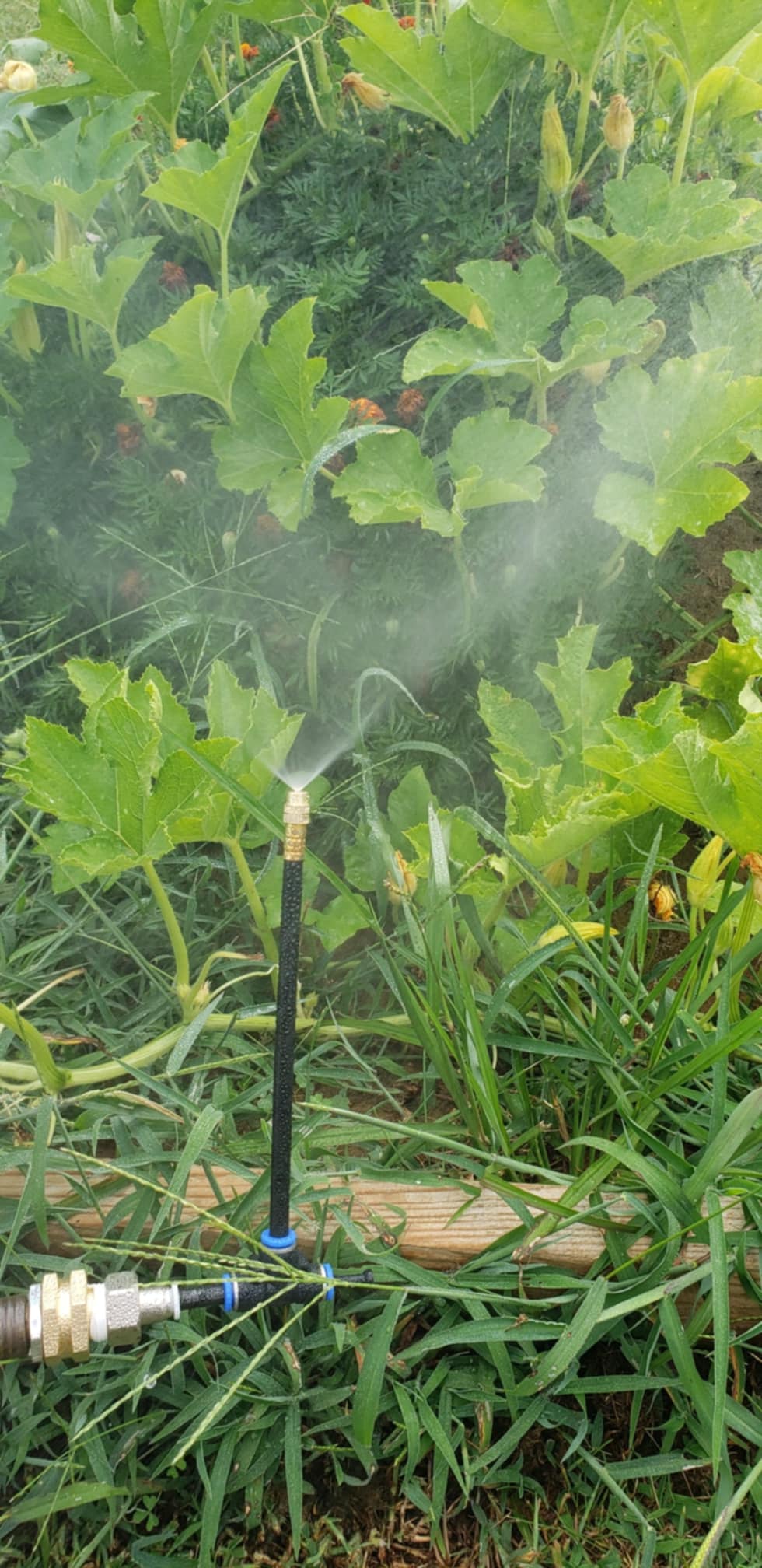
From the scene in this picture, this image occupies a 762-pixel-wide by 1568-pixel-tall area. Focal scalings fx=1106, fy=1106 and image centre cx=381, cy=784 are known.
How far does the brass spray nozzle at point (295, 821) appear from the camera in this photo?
66 cm

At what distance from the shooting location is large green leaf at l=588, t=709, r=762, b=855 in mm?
830

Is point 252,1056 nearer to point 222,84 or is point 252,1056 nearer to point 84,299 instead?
point 84,299

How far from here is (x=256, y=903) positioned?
3.55ft

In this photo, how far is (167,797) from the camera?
888 mm

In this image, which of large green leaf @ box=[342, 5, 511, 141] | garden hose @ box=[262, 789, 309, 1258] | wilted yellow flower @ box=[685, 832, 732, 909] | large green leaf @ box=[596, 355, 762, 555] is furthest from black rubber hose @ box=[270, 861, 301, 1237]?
large green leaf @ box=[342, 5, 511, 141]

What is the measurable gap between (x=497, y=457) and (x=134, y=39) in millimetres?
638

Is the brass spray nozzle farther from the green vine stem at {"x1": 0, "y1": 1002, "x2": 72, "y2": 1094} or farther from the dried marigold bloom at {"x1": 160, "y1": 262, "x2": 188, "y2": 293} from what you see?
the dried marigold bloom at {"x1": 160, "y1": 262, "x2": 188, "y2": 293}

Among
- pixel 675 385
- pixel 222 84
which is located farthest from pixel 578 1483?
pixel 222 84

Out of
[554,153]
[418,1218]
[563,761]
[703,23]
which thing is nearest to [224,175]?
[554,153]

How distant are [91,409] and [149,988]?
72cm

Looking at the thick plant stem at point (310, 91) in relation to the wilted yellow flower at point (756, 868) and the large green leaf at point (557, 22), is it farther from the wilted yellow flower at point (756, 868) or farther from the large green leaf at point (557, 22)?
the wilted yellow flower at point (756, 868)

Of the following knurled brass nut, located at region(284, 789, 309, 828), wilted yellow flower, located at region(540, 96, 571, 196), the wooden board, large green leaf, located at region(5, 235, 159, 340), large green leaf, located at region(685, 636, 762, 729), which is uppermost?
wilted yellow flower, located at region(540, 96, 571, 196)

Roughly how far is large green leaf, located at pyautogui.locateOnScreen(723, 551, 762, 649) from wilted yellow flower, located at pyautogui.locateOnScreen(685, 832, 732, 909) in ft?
0.71

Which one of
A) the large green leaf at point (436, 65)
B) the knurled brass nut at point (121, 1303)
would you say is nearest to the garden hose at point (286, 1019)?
the knurled brass nut at point (121, 1303)
